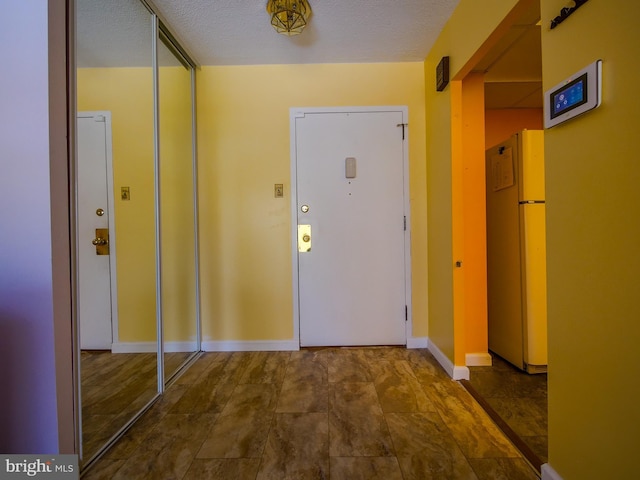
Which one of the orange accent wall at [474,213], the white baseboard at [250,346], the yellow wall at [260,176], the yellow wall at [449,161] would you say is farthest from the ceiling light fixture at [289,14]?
the white baseboard at [250,346]

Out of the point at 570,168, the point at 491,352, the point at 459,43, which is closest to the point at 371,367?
the point at 491,352

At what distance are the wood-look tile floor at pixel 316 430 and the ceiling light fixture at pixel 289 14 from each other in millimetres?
2471

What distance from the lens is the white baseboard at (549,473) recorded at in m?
1.01

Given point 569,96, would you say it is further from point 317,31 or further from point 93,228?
point 93,228

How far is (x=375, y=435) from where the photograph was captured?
135 centimetres

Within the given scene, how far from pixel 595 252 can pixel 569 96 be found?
0.55 meters

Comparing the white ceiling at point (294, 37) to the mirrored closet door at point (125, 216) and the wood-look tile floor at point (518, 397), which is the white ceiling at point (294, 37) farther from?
the wood-look tile floor at point (518, 397)

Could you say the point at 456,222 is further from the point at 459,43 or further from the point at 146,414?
the point at 146,414

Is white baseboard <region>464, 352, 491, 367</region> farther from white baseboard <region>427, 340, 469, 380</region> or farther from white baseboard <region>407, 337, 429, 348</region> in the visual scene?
white baseboard <region>407, 337, 429, 348</region>

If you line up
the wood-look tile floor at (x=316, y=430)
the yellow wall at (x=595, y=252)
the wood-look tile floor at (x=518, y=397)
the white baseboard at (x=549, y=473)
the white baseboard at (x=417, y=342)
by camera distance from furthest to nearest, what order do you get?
1. the white baseboard at (x=417, y=342)
2. the wood-look tile floor at (x=518, y=397)
3. the wood-look tile floor at (x=316, y=430)
4. the white baseboard at (x=549, y=473)
5. the yellow wall at (x=595, y=252)

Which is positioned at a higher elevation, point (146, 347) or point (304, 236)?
point (304, 236)

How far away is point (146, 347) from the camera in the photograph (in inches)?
66.4

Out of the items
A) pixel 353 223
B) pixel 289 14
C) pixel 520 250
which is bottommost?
pixel 520 250

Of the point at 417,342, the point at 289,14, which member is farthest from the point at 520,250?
the point at 289,14
